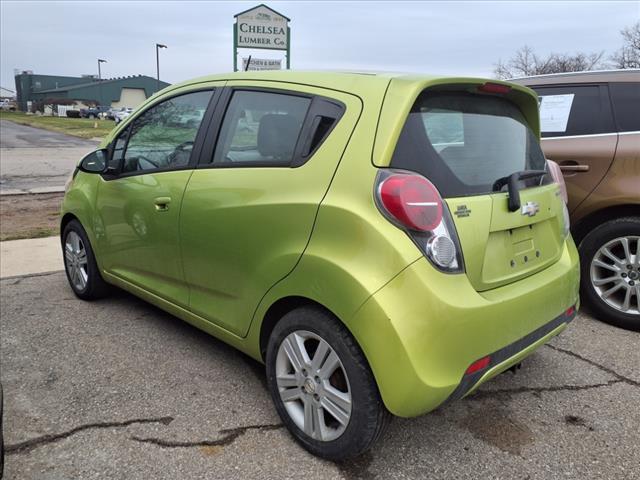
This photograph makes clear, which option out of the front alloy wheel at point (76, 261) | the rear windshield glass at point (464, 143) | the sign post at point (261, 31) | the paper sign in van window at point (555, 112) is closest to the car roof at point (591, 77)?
the paper sign in van window at point (555, 112)

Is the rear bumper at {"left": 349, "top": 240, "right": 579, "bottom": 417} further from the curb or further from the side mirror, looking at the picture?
the curb

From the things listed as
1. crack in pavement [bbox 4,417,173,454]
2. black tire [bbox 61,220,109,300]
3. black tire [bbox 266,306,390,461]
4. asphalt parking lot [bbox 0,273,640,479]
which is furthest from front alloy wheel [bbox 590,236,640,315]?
black tire [bbox 61,220,109,300]

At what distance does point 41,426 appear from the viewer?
2.67 m

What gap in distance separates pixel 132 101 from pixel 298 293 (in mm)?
96190

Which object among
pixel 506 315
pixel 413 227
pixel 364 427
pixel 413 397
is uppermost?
pixel 413 227

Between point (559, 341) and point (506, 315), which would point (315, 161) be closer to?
point (506, 315)

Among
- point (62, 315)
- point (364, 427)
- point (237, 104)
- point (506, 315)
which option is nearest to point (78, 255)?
point (62, 315)

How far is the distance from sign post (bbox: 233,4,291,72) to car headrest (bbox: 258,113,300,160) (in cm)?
923

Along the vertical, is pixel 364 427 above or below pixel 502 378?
above

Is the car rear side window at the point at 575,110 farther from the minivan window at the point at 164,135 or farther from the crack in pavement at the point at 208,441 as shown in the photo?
the crack in pavement at the point at 208,441

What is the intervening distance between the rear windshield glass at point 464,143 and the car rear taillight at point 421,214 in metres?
0.08

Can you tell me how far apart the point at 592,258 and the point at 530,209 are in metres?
1.83

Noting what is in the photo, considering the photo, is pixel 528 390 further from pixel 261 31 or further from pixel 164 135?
pixel 261 31

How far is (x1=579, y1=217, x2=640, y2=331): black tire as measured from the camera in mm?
3834
